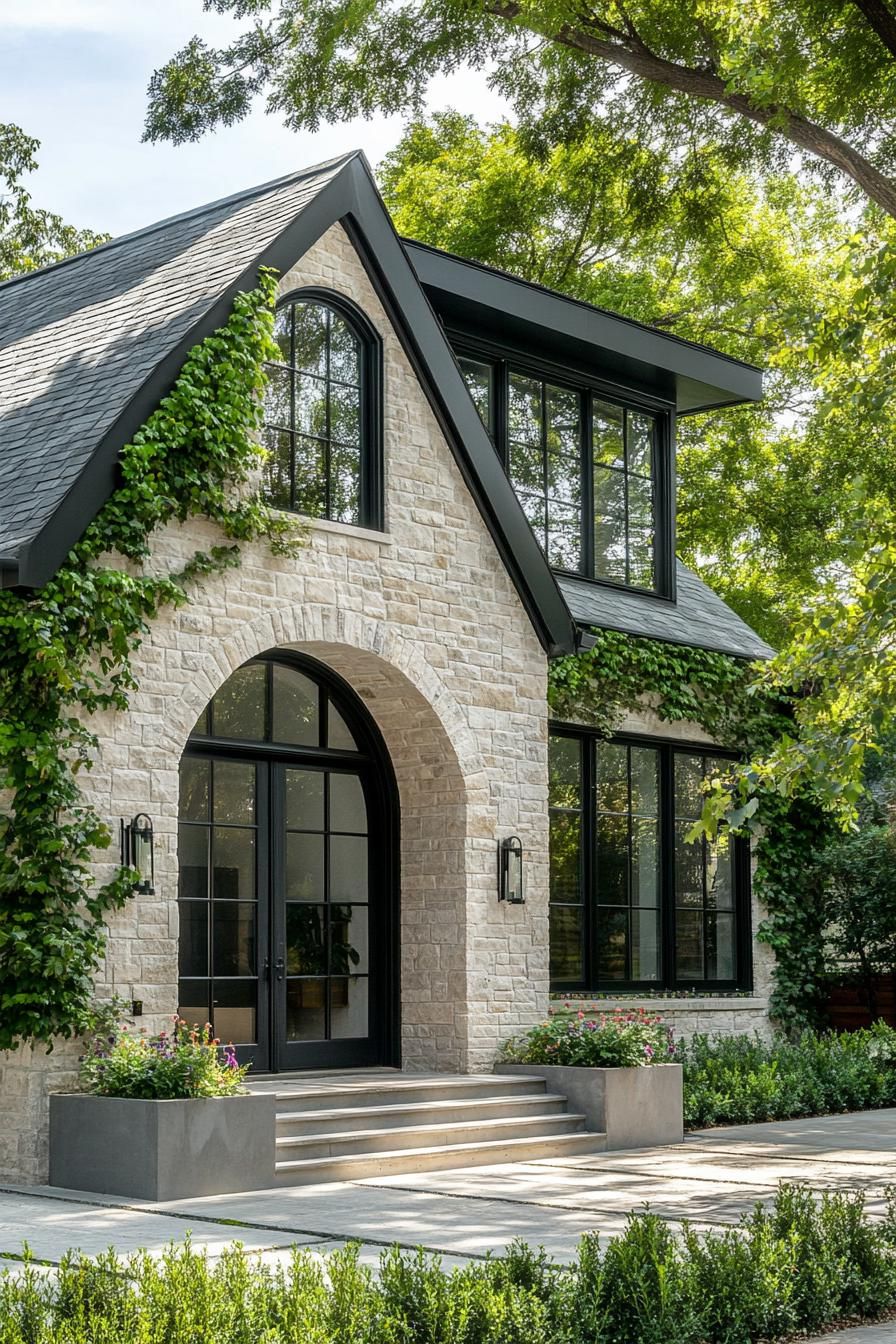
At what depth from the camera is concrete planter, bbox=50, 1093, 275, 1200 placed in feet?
28.8

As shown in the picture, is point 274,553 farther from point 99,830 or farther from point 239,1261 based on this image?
point 239,1261

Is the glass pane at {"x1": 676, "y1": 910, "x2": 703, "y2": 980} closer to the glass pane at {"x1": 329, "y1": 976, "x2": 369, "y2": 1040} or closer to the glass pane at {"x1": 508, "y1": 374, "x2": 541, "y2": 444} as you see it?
the glass pane at {"x1": 329, "y1": 976, "x2": 369, "y2": 1040}

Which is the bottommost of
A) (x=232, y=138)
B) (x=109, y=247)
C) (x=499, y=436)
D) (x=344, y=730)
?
(x=344, y=730)

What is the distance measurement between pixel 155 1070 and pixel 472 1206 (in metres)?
1.95

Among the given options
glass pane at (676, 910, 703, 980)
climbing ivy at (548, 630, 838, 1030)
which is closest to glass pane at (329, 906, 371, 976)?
climbing ivy at (548, 630, 838, 1030)

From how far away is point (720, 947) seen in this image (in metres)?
15.7

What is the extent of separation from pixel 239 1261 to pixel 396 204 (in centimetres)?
2474

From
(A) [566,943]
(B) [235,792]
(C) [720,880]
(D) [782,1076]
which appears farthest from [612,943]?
(B) [235,792]

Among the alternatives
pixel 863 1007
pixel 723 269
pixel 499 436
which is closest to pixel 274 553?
pixel 499 436

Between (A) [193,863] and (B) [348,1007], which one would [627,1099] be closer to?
(B) [348,1007]

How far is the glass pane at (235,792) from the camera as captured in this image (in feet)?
37.9

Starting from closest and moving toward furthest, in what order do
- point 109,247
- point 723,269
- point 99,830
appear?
point 99,830
point 109,247
point 723,269

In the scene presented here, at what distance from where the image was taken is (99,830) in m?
9.64

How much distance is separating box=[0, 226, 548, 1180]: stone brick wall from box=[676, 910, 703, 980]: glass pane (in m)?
2.79
